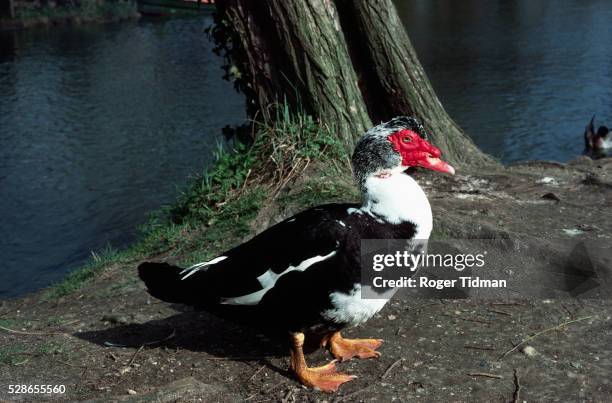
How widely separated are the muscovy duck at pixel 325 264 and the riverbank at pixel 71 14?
19840 mm

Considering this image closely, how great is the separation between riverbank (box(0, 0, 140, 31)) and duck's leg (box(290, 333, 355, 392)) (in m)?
20.2

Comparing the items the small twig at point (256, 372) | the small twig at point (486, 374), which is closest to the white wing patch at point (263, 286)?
the small twig at point (256, 372)

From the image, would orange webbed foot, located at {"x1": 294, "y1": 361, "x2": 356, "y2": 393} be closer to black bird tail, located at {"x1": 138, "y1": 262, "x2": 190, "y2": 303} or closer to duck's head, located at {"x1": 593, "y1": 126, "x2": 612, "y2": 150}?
black bird tail, located at {"x1": 138, "y1": 262, "x2": 190, "y2": 303}

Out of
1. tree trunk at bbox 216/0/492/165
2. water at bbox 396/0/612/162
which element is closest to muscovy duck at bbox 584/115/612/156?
water at bbox 396/0/612/162

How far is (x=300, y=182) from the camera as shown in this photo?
6066 mm

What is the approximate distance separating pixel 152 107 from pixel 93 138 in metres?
1.62

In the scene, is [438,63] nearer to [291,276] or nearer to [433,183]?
[433,183]

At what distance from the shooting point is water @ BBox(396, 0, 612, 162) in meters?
10.9

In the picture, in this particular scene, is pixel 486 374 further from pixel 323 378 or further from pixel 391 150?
Result: pixel 391 150

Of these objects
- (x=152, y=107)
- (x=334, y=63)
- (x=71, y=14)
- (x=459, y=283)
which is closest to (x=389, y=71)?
(x=334, y=63)

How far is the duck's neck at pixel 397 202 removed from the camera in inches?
147

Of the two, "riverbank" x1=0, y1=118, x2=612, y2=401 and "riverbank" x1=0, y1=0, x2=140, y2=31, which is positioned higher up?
"riverbank" x1=0, y1=118, x2=612, y2=401

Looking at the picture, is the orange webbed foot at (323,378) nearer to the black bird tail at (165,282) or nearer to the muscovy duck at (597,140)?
the black bird tail at (165,282)

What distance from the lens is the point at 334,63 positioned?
6328mm
